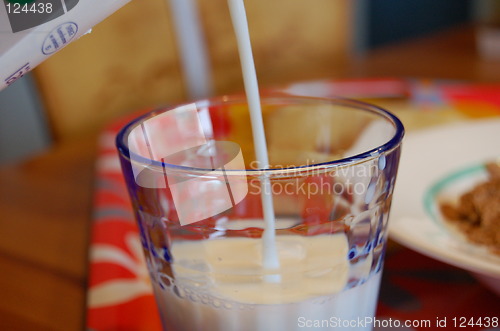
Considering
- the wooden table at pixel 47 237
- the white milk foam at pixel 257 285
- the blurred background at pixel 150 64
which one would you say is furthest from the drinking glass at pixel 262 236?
the blurred background at pixel 150 64

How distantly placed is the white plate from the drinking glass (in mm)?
60

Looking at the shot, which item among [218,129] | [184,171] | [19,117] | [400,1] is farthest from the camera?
[400,1]

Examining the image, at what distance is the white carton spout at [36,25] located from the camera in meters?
0.24

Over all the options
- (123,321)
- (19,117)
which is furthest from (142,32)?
(123,321)

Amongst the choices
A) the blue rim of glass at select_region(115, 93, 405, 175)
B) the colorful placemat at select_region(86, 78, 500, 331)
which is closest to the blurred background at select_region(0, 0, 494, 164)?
the colorful placemat at select_region(86, 78, 500, 331)

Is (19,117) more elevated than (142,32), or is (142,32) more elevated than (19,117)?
(142,32)

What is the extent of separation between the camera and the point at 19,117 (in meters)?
1.75

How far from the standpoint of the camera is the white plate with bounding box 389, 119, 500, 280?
343mm

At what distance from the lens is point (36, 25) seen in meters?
0.24

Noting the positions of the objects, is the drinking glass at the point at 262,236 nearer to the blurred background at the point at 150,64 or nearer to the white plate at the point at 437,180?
the white plate at the point at 437,180

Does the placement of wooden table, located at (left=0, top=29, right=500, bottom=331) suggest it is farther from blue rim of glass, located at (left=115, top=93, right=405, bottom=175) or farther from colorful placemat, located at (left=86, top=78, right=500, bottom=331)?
blue rim of glass, located at (left=115, top=93, right=405, bottom=175)

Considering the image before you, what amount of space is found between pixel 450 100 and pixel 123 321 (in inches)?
21.7

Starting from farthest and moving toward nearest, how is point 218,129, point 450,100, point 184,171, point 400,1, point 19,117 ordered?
1. point 400,1
2. point 19,117
3. point 450,100
4. point 218,129
5. point 184,171

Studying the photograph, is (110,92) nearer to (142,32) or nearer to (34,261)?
(142,32)
